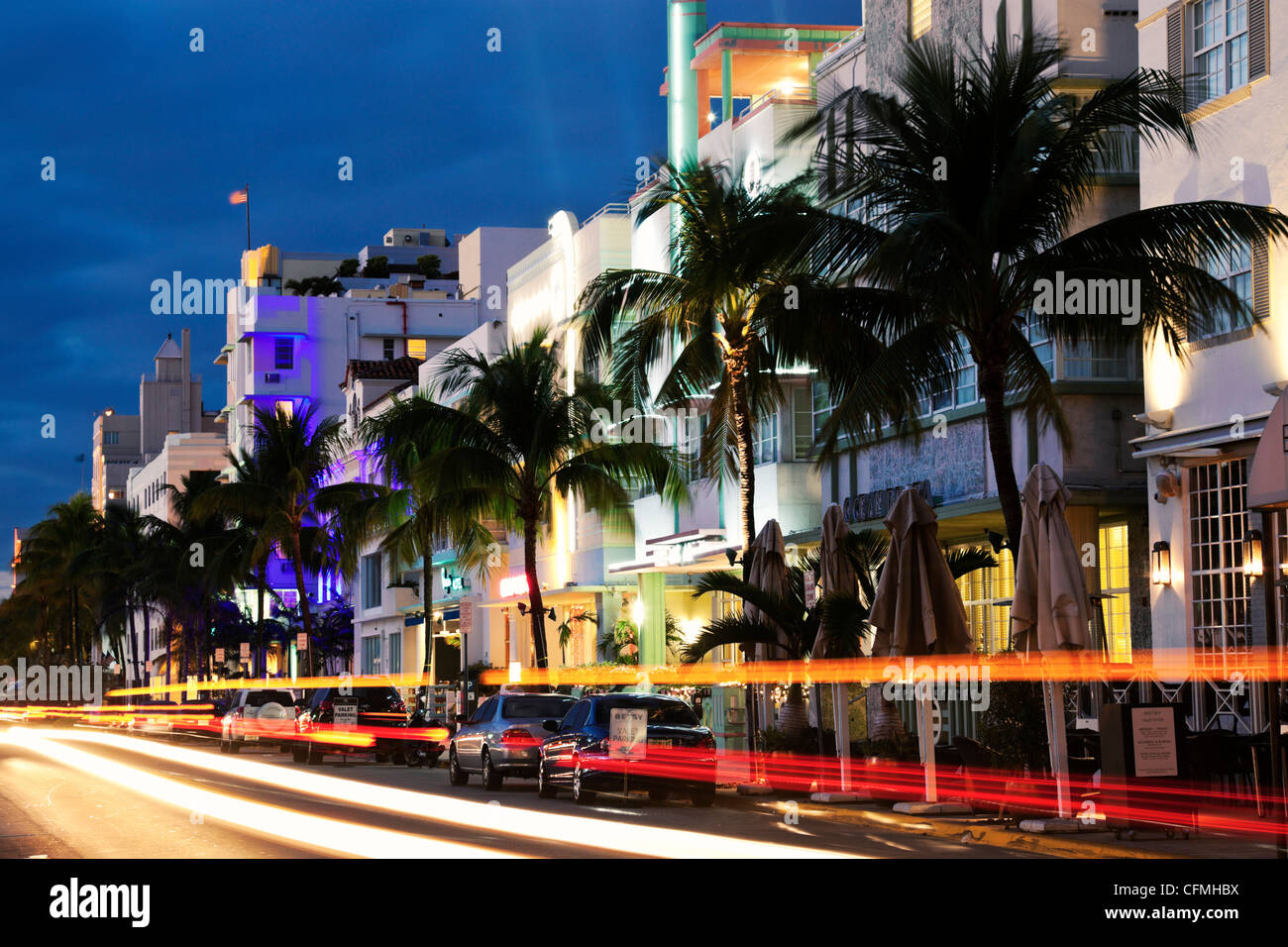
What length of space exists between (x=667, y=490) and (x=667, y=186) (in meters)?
11.1

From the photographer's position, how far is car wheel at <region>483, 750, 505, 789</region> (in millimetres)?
27562

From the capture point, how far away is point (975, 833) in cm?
1791

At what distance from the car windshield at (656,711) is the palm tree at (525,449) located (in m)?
13.4

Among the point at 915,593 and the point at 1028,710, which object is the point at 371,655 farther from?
the point at 1028,710

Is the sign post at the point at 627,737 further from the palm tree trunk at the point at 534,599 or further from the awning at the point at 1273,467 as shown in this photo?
the palm tree trunk at the point at 534,599

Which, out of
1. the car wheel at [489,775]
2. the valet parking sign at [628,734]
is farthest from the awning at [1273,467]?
the car wheel at [489,775]

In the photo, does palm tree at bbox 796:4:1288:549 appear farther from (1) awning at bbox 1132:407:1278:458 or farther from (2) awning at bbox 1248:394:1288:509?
(2) awning at bbox 1248:394:1288:509

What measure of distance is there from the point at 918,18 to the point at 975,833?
61.9ft

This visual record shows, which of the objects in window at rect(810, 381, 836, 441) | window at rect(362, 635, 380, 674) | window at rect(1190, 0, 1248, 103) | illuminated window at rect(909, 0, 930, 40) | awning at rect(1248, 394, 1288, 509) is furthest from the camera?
window at rect(362, 635, 380, 674)

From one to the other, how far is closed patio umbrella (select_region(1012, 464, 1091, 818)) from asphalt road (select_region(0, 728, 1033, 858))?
177 cm

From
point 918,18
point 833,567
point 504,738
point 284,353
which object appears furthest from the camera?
point 284,353

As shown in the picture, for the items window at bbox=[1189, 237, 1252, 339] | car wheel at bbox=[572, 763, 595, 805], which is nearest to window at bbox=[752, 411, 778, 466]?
window at bbox=[1189, 237, 1252, 339]

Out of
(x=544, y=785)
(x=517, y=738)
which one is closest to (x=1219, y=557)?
(x=544, y=785)

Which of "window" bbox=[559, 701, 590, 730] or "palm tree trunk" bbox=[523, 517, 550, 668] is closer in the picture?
"window" bbox=[559, 701, 590, 730]
